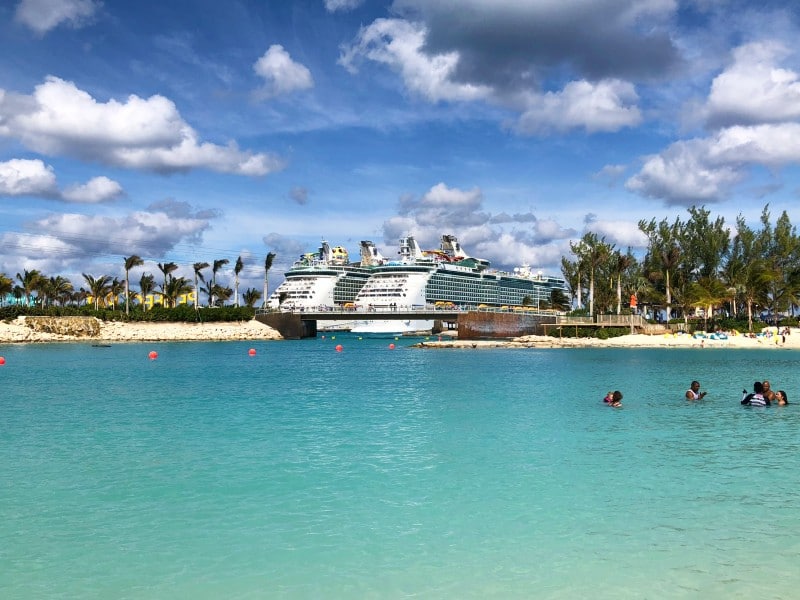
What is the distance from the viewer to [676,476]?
12938 mm

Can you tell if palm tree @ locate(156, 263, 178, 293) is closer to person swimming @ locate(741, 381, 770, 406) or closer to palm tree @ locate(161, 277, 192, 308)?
palm tree @ locate(161, 277, 192, 308)

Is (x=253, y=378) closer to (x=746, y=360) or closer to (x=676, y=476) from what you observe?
(x=676, y=476)

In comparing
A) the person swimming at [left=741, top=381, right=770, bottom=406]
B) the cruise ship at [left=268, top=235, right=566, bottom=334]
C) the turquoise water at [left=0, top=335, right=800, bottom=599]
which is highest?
the cruise ship at [left=268, top=235, right=566, bottom=334]

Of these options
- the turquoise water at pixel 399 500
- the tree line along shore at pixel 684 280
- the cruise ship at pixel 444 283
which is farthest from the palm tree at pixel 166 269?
the turquoise water at pixel 399 500

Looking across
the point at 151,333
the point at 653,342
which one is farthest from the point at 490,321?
the point at 151,333

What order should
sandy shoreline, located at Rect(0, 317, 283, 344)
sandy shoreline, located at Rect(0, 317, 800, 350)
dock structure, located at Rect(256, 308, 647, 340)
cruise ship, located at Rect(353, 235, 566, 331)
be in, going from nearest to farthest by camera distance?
sandy shoreline, located at Rect(0, 317, 800, 350) → dock structure, located at Rect(256, 308, 647, 340) → sandy shoreline, located at Rect(0, 317, 283, 344) → cruise ship, located at Rect(353, 235, 566, 331)

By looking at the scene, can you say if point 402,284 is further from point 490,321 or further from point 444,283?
point 490,321

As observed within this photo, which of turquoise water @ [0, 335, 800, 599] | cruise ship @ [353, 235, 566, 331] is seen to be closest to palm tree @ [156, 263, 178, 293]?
cruise ship @ [353, 235, 566, 331]

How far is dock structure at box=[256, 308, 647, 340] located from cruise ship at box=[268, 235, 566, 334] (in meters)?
34.0

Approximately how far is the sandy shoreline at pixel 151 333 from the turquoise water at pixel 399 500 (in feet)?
220

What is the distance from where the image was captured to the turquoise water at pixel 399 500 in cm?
819

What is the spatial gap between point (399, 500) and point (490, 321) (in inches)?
3038

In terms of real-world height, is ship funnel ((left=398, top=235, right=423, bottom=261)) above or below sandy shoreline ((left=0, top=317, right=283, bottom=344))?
above

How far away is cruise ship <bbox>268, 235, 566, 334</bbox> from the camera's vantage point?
146m
